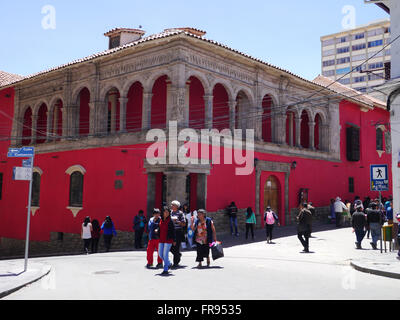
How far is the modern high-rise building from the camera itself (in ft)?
235

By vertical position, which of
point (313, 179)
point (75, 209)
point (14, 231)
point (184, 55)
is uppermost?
point (184, 55)

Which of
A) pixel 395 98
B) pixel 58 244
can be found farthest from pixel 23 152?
pixel 58 244

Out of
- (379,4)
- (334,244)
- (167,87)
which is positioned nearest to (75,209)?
(167,87)

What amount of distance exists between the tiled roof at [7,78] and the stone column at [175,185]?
14.3m

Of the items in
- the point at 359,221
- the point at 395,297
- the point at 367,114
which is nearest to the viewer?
the point at 395,297

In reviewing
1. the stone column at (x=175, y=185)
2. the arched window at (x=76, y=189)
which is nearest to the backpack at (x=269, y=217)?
the stone column at (x=175, y=185)

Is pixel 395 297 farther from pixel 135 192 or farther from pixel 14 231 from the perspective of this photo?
pixel 14 231

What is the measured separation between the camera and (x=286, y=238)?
58.1 feet

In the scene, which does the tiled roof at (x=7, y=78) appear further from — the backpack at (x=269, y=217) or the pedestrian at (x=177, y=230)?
the pedestrian at (x=177, y=230)

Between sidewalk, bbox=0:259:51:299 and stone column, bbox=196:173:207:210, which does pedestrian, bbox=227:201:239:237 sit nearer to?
stone column, bbox=196:173:207:210

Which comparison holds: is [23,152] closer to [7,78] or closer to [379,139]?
[7,78]

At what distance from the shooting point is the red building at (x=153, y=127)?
702 inches

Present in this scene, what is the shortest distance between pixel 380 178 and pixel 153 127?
9945 mm
